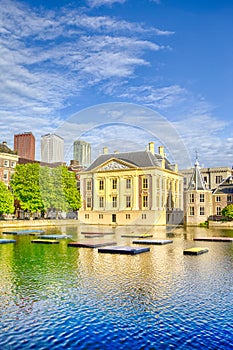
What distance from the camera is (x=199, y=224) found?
111250 millimetres

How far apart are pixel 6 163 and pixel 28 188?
18.2 m

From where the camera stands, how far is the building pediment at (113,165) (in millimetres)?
97488

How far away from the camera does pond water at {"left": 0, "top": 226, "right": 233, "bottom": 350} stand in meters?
16.0

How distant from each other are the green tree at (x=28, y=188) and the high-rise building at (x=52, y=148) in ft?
110

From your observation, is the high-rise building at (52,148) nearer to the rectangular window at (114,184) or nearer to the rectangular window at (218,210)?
the rectangular window at (114,184)

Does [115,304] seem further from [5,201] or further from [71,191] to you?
[71,191]

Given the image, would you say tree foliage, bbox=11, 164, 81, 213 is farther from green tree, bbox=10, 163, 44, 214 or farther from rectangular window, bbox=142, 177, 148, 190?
rectangular window, bbox=142, 177, 148, 190

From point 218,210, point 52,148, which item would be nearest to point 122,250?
point 52,148

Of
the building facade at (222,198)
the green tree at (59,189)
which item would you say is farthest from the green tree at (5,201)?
the building facade at (222,198)

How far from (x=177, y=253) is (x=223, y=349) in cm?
2738

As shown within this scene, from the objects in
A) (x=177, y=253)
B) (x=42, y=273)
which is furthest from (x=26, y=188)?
(x=42, y=273)

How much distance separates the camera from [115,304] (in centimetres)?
2078

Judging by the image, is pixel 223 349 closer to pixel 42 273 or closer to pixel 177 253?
pixel 42 273

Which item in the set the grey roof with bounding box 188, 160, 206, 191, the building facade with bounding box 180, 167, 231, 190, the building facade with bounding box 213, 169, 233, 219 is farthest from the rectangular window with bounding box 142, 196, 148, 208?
the building facade with bounding box 180, 167, 231, 190
